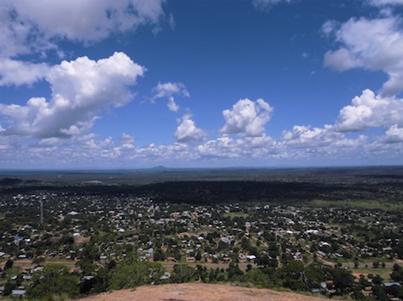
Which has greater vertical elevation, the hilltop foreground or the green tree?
the hilltop foreground

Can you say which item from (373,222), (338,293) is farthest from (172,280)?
(373,222)

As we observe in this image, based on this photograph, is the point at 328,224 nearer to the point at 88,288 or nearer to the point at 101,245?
the point at 101,245

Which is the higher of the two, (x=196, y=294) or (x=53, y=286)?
(x=196, y=294)

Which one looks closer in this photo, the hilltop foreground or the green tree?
the hilltop foreground

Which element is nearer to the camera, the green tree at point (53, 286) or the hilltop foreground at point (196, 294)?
the hilltop foreground at point (196, 294)

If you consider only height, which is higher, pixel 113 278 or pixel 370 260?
pixel 113 278

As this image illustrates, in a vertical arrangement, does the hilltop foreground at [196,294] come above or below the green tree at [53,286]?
above

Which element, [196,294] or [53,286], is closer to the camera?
[196,294]

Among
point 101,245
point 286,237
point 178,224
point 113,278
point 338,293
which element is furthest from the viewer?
point 178,224
